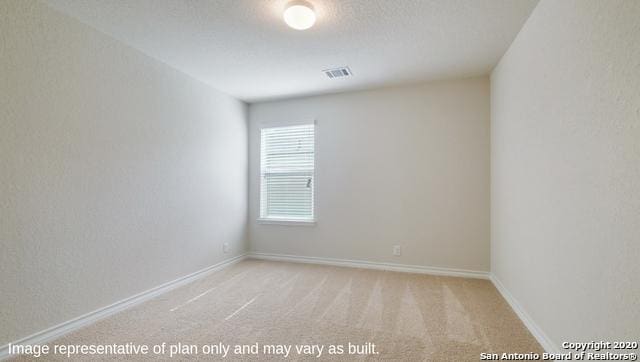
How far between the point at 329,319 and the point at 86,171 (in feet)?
8.09

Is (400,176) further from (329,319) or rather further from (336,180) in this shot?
(329,319)

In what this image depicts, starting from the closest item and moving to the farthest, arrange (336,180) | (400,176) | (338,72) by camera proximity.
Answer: (338,72) → (400,176) → (336,180)

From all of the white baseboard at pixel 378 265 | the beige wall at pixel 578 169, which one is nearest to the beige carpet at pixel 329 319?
the white baseboard at pixel 378 265

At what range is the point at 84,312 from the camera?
2250 mm

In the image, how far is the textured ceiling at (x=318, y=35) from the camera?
2.07 meters

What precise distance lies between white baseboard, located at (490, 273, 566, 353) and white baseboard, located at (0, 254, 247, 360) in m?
3.48

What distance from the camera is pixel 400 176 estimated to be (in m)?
3.75

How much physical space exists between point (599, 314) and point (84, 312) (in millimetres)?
3542

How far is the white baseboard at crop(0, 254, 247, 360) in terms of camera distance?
1.93m

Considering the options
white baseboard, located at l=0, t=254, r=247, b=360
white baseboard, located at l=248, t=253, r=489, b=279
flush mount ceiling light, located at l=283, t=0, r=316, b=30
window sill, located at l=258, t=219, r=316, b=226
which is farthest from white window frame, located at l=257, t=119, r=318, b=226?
flush mount ceiling light, located at l=283, t=0, r=316, b=30

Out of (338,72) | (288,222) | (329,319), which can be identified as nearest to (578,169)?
(329,319)

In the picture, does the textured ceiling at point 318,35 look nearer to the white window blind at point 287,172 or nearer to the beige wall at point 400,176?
the beige wall at point 400,176

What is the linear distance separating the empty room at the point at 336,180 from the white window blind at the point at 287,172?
0.12 meters

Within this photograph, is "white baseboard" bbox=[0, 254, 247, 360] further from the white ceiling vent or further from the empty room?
the white ceiling vent
